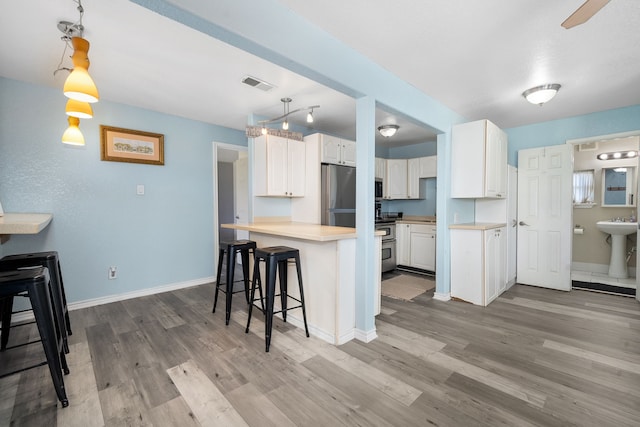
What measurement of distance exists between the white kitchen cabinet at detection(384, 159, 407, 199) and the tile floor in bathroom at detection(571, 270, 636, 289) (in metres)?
3.02

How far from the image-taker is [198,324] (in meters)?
2.63

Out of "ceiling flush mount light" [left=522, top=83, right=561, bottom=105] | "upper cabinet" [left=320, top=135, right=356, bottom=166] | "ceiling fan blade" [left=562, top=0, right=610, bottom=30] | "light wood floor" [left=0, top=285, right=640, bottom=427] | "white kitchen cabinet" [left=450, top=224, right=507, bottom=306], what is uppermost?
"ceiling flush mount light" [left=522, top=83, right=561, bottom=105]

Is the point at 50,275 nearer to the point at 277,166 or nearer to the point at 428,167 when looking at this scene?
the point at 277,166

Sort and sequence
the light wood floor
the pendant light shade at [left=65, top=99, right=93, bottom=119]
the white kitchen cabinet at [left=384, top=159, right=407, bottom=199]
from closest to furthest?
the light wood floor
the pendant light shade at [left=65, top=99, right=93, bottom=119]
the white kitchen cabinet at [left=384, top=159, right=407, bottom=199]

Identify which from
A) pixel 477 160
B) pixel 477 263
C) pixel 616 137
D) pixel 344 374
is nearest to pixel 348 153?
pixel 477 160

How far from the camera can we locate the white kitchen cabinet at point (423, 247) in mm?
4574

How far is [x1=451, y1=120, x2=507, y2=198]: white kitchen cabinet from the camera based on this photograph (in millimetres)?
3191

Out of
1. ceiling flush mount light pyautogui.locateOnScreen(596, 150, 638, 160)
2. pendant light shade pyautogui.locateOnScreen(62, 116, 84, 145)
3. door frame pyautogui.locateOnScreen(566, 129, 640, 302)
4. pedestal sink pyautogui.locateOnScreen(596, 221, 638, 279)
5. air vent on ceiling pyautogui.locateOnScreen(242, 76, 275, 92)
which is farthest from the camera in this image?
ceiling flush mount light pyautogui.locateOnScreen(596, 150, 638, 160)

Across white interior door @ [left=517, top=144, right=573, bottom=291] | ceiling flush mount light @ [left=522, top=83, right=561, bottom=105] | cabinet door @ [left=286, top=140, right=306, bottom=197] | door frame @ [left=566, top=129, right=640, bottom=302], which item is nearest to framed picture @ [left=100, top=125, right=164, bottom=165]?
cabinet door @ [left=286, top=140, right=306, bottom=197]

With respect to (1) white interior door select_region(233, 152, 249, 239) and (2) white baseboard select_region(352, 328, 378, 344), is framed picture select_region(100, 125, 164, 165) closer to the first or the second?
(1) white interior door select_region(233, 152, 249, 239)

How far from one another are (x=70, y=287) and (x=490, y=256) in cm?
480

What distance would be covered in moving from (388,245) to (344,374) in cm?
307

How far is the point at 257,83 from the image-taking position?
2691mm

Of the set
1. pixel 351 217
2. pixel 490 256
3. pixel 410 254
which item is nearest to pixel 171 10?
pixel 351 217
